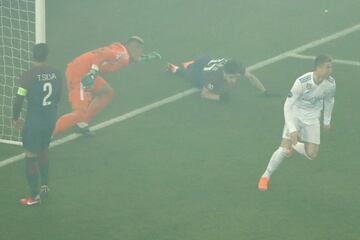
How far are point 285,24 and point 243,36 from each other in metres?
1.17

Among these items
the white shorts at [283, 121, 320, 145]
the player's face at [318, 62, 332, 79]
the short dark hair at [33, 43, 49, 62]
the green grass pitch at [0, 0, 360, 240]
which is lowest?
the green grass pitch at [0, 0, 360, 240]

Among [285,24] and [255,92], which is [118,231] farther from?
[285,24]

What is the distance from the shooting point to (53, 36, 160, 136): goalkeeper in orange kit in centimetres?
1589

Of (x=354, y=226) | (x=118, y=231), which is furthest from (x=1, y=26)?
(x=354, y=226)

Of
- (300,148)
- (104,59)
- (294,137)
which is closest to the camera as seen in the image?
(294,137)

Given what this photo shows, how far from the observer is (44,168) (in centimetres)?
1346

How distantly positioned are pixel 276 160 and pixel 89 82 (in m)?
3.51

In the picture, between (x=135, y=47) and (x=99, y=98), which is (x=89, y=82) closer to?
(x=99, y=98)

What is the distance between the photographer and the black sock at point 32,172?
13.2 meters

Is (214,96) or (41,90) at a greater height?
(41,90)

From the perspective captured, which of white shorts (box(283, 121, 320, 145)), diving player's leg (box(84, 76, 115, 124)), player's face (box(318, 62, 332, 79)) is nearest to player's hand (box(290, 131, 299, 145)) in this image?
white shorts (box(283, 121, 320, 145))

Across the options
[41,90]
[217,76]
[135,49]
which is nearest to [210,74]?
[217,76]

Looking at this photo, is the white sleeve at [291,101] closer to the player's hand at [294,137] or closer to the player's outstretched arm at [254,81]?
the player's hand at [294,137]

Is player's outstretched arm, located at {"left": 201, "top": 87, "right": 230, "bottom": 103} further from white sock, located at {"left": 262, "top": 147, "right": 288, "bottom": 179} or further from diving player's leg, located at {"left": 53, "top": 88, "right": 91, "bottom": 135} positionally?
white sock, located at {"left": 262, "top": 147, "right": 288, "bottom": 179}
